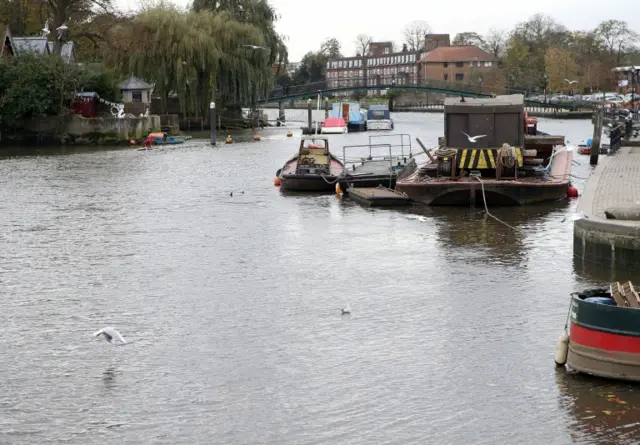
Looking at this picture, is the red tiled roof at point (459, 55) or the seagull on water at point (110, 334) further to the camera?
the red tiled roof at point (459, 55)

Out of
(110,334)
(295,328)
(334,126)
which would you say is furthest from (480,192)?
(334,126)

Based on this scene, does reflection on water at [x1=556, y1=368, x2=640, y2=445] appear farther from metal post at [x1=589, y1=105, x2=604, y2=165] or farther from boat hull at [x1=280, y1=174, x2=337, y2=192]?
metal post at [x1=589, y1=105, x2=604, y2=165]

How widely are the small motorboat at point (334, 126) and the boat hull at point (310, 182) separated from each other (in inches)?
1760

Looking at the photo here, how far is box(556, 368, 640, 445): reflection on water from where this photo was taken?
12219 mm

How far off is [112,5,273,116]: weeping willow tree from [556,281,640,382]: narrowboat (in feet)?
205

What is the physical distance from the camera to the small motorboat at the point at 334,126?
81.4 m

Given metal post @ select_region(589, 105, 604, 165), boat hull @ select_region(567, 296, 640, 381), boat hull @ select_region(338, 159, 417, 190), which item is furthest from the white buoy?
metal post @ select_region(589, 105, 604, 165)

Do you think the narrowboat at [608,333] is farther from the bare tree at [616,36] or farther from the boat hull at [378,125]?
the bare tree at [616,36]

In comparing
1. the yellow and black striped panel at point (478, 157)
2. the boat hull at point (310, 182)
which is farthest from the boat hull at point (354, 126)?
the yellow and black striped panel at point (478, 157)

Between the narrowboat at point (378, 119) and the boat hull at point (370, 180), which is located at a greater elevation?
the narrowboat at point (378, 119)

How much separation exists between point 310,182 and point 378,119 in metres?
52.6

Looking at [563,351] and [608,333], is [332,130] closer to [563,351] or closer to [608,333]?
[563,351]

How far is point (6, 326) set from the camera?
17.9 metres

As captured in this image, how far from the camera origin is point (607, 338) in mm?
13266
